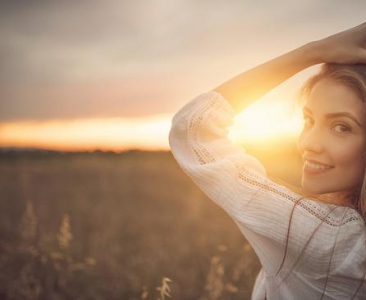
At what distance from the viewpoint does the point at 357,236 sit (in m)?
1.86

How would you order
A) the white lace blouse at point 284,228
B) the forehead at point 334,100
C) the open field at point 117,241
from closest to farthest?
the white lace blouse at point 284,228
the forehead at point 334,100
the open field at point 117,241

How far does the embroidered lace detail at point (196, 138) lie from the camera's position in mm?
2104

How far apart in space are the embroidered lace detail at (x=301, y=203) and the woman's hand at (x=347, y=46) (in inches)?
21.8

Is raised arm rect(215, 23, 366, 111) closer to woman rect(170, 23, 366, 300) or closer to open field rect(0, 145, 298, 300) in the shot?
woman rect(170, 23, 366, 300)

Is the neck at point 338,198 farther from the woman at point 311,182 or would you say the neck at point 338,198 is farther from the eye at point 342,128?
the eye at point 342,128

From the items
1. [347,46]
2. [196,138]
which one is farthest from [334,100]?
[196,138]

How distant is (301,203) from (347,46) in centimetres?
63

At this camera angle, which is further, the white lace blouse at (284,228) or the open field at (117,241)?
the open field at (117,241)

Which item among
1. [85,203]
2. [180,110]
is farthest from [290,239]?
[85,203]

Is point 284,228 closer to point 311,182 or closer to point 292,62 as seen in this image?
point 311,182

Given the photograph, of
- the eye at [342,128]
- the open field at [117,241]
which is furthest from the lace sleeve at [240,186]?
the open field at [117,241]

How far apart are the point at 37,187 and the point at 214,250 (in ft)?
21.1

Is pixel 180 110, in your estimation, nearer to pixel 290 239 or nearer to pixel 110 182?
pixel 290 239

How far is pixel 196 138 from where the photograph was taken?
216 cm
